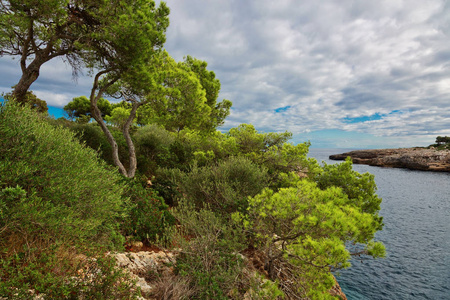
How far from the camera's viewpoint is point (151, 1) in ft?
36.2

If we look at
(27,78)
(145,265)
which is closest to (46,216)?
(145,265)

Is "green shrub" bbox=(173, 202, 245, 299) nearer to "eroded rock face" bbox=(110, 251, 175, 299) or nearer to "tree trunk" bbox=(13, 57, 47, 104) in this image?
"eroded rock face" bbox=(110, 251, 175, 299)

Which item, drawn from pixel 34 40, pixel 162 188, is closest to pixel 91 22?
pixel 34 40

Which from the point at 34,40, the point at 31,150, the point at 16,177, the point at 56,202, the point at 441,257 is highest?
the point at 34,40

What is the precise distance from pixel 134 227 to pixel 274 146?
409 inches

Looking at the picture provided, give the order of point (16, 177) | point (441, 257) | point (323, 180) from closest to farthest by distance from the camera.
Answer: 1. point (16, 177)
2. point (323, 180)
3. point (441, 257)

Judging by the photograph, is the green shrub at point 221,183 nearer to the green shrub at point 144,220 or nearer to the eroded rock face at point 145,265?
the green shrub at point 144,220

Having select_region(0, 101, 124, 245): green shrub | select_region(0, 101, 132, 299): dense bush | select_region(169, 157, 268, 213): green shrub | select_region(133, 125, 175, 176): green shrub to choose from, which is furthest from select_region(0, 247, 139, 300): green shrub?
select_region(133, 125, 175, 176): green shrub

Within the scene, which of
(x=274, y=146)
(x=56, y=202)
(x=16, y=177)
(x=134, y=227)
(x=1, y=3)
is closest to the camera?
(x=16, y=177)

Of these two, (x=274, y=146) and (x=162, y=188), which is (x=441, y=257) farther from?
(x=162, y=188)

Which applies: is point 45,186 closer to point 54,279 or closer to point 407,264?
point 54,279

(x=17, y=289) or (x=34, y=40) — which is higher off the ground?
(x=34, y=40)

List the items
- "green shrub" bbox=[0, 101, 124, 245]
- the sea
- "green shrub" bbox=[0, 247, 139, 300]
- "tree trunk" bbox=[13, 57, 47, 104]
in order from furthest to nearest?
"tree trunk" bbox=[13, 57, 47, 104]
the sea
"green shrub" bbox=[0, 101, 124, 245]
"green shrub" bbox=[0, 247, 139, 300]

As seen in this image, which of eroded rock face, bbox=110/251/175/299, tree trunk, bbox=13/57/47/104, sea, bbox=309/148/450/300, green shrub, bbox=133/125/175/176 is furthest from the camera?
green shrub, bbox=133/125/175/176
